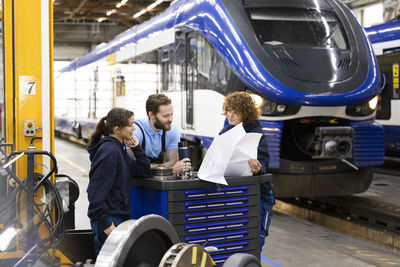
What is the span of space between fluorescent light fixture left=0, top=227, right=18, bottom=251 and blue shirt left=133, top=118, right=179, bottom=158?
117cm

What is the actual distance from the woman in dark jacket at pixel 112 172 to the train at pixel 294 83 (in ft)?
12.4

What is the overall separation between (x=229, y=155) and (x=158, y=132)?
0.90 metres

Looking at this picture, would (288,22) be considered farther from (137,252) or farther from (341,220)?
(137,252)

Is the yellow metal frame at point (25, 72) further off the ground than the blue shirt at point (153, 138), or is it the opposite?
the yellow metal frame at point (25, 72)

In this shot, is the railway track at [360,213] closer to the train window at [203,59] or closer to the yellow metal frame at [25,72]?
the train window at [203,59]

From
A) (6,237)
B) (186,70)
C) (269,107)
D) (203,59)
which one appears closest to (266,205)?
(6,237)

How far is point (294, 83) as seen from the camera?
7.75 meters

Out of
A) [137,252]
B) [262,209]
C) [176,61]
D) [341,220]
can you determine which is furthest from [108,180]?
[176,61]

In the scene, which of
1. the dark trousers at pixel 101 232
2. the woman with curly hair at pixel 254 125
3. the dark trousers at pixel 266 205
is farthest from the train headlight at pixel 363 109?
the dark trousers at pixel 101 232

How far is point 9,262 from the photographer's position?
15.4 feet

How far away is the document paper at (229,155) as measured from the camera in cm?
383

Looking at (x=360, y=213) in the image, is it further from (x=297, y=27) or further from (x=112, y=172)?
(x=112, y=172)

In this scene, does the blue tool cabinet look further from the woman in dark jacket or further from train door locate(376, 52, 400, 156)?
train door locate(376, 52, 400, 156)

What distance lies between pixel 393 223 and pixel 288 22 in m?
3.02
